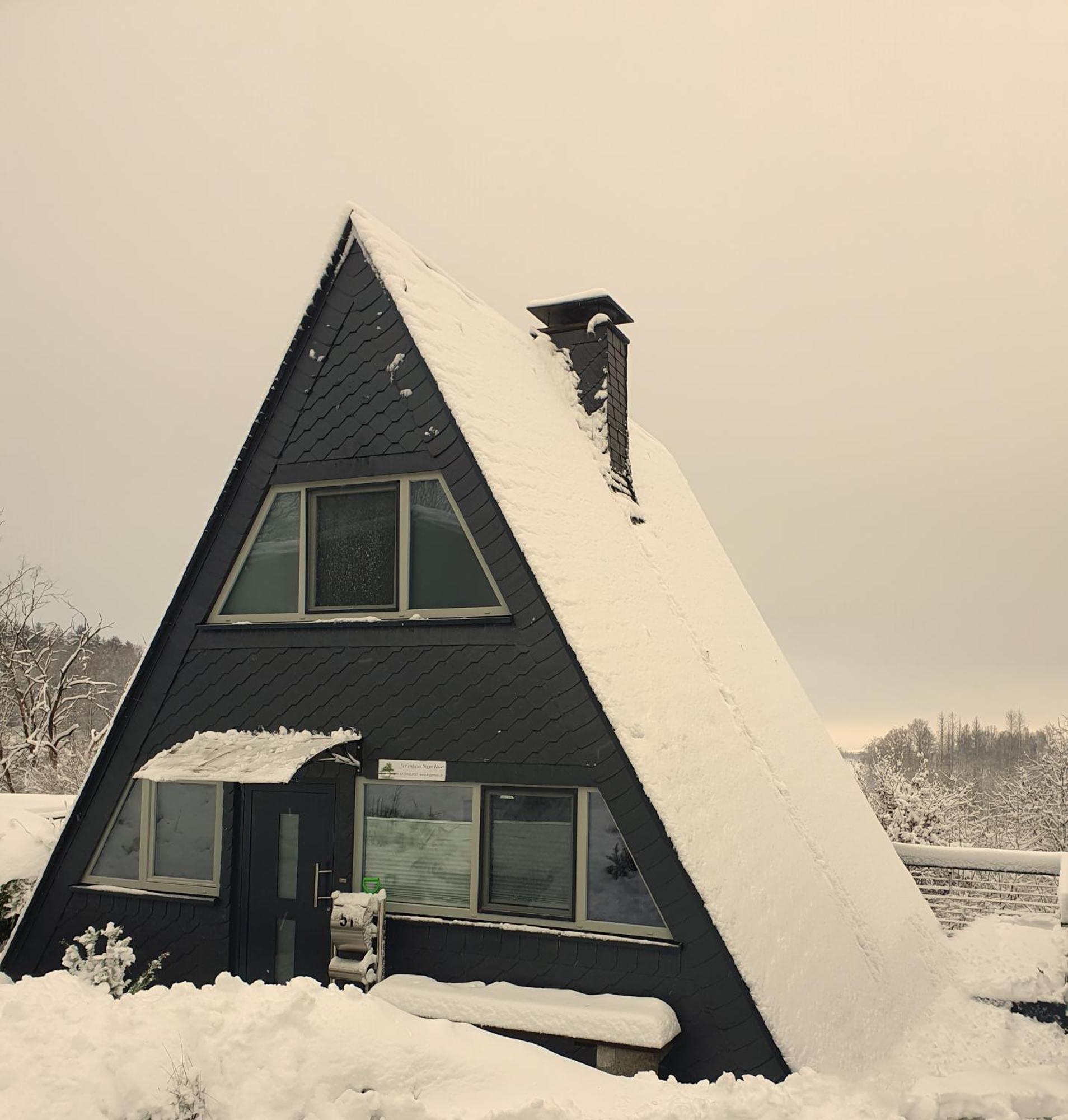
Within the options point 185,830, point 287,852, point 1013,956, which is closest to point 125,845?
point 185,830

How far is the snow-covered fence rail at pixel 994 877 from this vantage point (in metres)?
13.2

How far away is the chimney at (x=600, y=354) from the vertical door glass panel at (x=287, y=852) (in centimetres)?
508

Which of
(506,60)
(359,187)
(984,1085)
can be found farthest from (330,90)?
(984,1085)

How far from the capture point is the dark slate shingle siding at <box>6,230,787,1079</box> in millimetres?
7660

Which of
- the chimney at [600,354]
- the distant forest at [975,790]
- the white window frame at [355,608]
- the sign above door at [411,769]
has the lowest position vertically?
the distant forest at [975,790]

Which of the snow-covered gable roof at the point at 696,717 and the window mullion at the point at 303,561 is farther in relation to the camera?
the window mullion at the point at 303,561

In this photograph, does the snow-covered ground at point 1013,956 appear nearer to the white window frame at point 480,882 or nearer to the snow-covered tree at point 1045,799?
the white window frame at point 480,882

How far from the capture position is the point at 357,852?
885 cm

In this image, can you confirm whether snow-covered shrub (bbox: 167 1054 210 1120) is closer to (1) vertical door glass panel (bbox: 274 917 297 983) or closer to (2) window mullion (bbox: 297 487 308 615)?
(1) vertical door glass panel (bbox: 274 917 297 983)

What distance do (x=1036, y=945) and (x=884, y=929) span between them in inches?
134

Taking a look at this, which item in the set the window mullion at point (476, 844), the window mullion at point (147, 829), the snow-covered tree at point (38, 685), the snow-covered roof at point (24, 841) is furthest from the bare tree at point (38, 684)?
the window mullion at point (476, 844)

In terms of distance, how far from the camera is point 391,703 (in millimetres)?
8922

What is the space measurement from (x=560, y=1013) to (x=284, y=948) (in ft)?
9.72

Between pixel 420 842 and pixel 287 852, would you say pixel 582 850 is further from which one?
pixel 287 852
